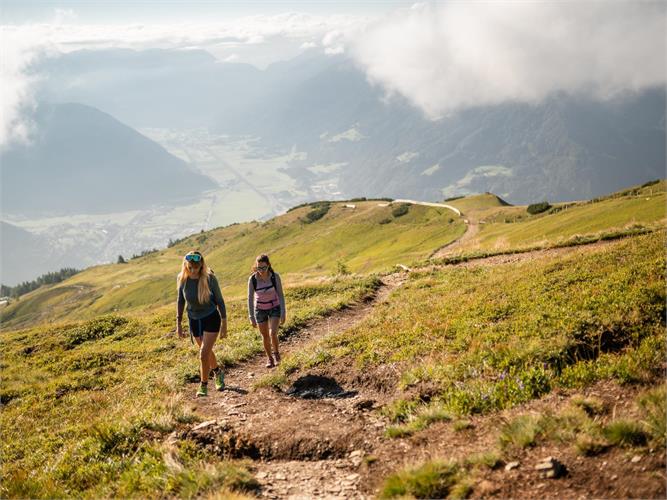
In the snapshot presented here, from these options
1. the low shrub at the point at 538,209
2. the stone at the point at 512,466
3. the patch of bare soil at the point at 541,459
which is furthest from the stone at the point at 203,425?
the low shrub at the point at 538,209

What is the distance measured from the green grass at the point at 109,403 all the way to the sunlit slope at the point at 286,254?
24.1 m

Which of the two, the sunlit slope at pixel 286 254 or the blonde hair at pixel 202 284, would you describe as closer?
the blonde hair at pixel 202 284

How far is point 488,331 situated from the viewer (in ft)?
42.1

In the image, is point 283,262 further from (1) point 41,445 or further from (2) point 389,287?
(1) point 41,445

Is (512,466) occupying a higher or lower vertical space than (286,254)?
lower

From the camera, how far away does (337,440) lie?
355 inches

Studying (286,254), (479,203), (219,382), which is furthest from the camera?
(286,254)

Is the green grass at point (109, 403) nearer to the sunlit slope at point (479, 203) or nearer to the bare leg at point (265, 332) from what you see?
the bare leg at point (265, 332)

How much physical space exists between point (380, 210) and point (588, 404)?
372 feet

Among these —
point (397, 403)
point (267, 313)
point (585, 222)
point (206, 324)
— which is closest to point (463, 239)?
point (585, 222)

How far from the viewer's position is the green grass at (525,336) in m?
9.16

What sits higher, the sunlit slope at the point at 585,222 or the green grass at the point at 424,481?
the sunlit slope at the point at 585,222

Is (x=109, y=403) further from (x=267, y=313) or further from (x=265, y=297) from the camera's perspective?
(x=265, y=297)

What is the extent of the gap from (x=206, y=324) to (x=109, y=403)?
4.71 m
